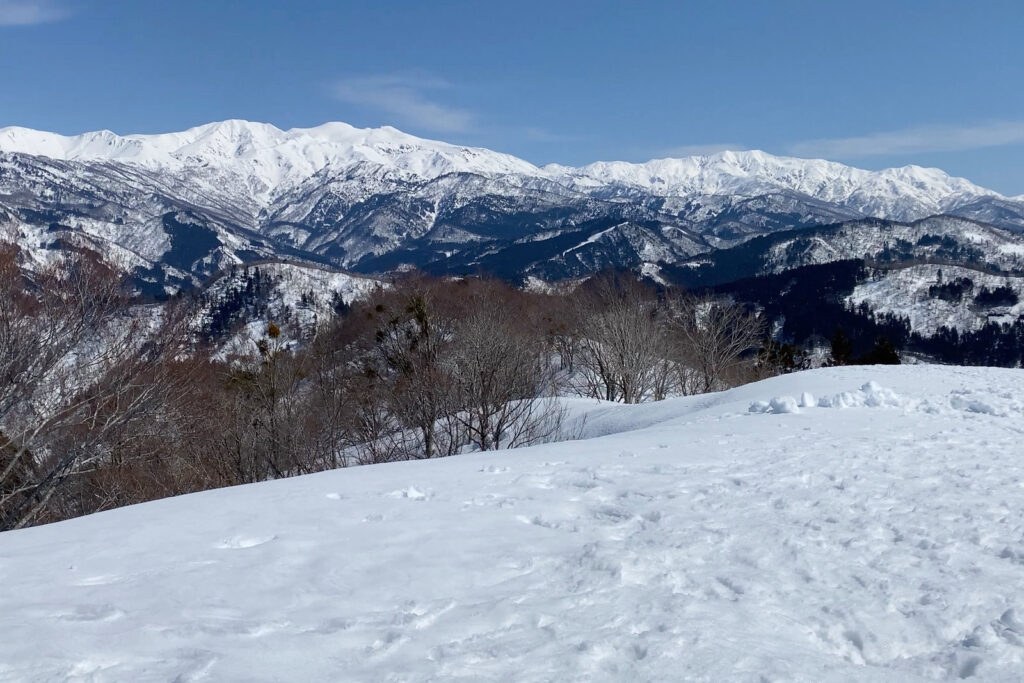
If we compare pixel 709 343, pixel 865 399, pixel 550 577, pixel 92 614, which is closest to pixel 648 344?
pixel 709 343

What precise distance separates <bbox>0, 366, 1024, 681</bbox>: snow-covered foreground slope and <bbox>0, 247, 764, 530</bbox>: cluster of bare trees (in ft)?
19.5

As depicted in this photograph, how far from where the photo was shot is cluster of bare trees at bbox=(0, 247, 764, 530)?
464 inches

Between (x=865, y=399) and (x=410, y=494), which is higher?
(x=865, y=399)

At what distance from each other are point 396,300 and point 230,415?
12.3 meters

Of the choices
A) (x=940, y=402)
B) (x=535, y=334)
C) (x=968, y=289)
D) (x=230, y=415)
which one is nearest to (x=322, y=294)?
(x=535, y=334)

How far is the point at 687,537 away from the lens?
6.26m

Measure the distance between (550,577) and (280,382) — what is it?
2050 cm

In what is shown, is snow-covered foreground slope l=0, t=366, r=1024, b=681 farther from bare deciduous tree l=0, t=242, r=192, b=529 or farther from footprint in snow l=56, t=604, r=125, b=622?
bare deciduous tree l=0, t=242, r=192, b=529

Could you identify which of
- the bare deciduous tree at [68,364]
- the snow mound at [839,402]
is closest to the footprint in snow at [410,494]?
the bare deciduous tree at [68,364]

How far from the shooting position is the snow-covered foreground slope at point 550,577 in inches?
163

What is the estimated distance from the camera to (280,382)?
2392cm

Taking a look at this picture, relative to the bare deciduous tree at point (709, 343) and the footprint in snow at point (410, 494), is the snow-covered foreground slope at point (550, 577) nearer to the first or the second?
the footprint in snow at point (410, 494)

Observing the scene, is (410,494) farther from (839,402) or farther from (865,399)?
(865,399)

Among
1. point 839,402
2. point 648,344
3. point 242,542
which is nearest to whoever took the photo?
point 242,542
